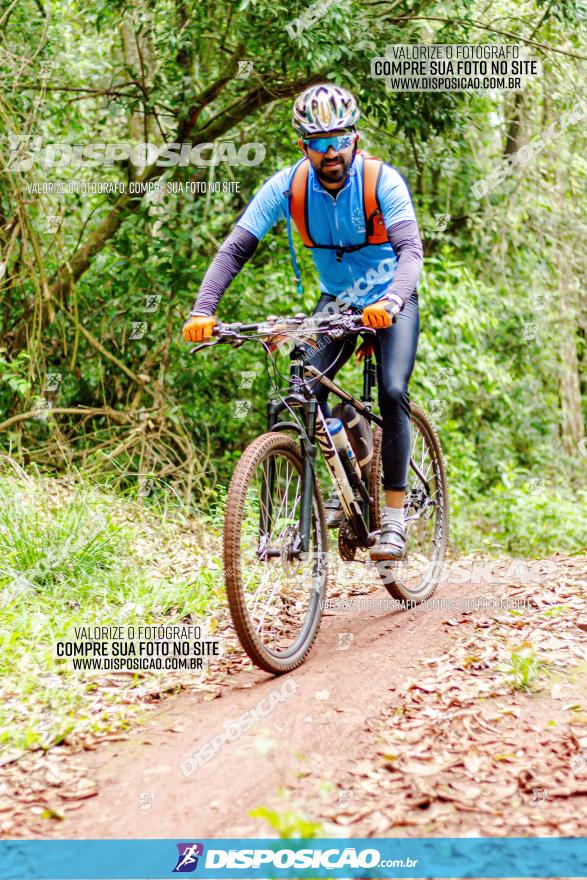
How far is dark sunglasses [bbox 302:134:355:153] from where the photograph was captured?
4.14 meters

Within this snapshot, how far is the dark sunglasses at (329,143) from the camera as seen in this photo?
13.6ft

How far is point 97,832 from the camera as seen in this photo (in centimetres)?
288

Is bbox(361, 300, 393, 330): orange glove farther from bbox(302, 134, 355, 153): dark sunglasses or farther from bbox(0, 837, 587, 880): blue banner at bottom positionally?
bbox(0, 837, 587, 880): blue banner at bottom

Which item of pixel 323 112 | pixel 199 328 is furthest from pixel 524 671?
pixel 323 112

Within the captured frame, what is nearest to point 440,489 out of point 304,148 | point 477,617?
point 477,617

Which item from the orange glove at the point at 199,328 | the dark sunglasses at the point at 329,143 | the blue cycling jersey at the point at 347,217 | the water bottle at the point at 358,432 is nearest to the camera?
the orange glove at the point at 199,328

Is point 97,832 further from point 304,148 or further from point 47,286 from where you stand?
point 47,286

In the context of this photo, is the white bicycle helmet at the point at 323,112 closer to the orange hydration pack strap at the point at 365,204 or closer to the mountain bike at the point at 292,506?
the orange hydration pack strap at the point at 365,204

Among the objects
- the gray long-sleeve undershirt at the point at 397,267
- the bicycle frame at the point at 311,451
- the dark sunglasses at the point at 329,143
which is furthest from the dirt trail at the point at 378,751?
the dark sunglasses at the point at 329,143

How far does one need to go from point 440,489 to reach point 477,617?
1.11 m

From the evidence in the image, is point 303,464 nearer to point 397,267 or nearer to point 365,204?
point 397,267

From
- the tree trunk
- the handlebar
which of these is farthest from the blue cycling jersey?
the tree trunk

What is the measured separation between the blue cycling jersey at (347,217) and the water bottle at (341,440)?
635 mm

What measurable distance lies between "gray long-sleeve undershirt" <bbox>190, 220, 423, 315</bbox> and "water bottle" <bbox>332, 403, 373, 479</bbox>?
2.63 feet
